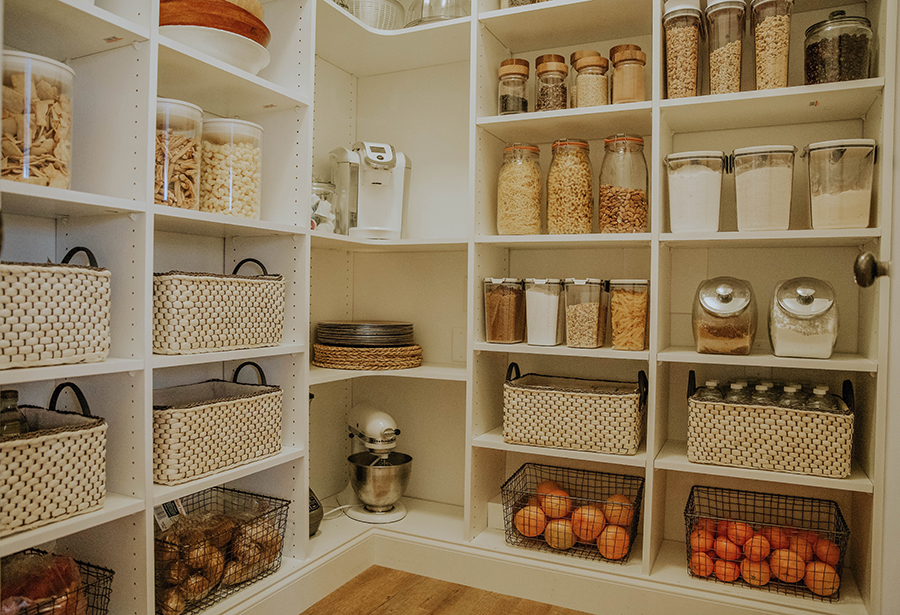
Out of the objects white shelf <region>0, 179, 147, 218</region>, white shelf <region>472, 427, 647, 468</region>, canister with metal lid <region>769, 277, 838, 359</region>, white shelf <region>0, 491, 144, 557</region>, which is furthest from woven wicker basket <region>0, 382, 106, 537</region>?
canister with metal lid <region>769, 277, 838, 359</region>

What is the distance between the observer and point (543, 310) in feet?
7.43

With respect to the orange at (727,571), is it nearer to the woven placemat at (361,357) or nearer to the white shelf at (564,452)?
the white shelf at (564,452)

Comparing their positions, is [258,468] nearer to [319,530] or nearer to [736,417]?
[319,530]

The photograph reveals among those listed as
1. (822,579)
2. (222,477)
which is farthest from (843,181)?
(222,477)

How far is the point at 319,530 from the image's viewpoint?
2434mm

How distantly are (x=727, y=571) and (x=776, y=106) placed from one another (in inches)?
56.6

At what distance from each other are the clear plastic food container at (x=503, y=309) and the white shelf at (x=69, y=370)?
117 centimetres

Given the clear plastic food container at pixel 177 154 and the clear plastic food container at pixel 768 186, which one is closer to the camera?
the clear plastic food container at pixel 177 154

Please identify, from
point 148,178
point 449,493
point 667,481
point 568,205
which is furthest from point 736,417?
point 148,178

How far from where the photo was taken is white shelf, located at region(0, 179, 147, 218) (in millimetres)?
1344

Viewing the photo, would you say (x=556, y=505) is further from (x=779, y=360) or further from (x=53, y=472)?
(x=53, y=472)

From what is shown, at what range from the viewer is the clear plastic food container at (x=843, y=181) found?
1.85 metres

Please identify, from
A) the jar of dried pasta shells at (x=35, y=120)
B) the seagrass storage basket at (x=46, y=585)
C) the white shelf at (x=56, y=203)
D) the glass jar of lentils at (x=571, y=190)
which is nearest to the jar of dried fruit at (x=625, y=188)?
the glass jar of lentils at (x=571, y=190)

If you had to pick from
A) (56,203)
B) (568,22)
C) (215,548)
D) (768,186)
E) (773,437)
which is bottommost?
(215,548)
